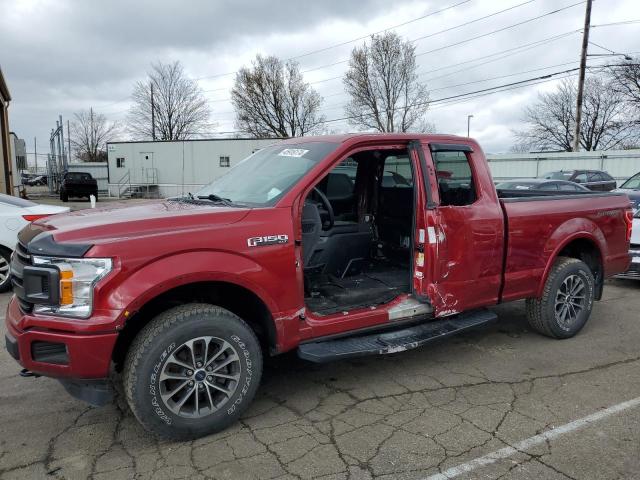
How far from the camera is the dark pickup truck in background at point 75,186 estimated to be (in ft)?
95.4

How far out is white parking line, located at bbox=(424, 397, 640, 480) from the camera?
2796 mm

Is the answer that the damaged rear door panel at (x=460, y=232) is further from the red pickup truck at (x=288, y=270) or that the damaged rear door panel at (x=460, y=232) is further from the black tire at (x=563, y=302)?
the black tire at (x=563, y=302)

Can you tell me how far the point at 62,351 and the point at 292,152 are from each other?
2252 mm

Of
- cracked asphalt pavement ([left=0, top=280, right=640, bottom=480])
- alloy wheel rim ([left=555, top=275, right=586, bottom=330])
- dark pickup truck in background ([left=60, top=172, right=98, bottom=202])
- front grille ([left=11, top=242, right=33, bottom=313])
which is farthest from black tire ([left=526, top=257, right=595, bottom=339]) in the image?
dark pickup truck in background ([left=60, top=172, right=98, bottom=202])

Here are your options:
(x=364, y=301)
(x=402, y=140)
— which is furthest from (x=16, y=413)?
(x=402, y=140)

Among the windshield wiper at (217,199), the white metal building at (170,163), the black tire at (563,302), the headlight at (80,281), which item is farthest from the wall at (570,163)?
the headlight at (80,281)

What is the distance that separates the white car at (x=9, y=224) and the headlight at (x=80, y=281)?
4729mm

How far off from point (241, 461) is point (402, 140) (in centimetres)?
269

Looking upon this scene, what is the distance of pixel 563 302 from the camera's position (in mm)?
Answer: 5008

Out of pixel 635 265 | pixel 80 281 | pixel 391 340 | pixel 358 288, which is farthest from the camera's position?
pixel 635 265

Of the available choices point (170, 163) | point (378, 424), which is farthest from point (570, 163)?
point (378, 424)

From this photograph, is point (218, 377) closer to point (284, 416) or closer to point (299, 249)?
point (284, 416)

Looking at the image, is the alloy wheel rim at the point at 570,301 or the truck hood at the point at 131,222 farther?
the alloy wheel rim at the point at 570,301

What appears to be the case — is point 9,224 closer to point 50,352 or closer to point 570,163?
point 50,352
